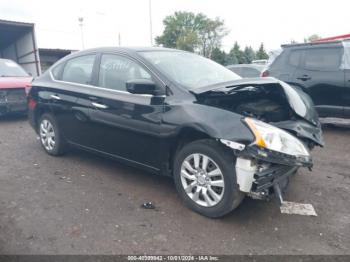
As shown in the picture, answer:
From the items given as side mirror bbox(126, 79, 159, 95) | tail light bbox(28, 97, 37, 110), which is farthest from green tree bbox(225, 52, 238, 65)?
side mirror bbox(126, 79, 159, 95)

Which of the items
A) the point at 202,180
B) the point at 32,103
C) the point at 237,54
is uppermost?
the point at 237,54

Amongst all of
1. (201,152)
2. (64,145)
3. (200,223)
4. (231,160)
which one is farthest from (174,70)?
(64,145)

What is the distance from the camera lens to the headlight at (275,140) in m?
2.72

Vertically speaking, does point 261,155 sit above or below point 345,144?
above

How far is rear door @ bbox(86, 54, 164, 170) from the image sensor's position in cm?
341

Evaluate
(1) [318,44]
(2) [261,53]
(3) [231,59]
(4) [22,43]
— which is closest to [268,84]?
(1) [318,44]

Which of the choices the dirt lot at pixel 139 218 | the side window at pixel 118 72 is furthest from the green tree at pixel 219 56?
A: the side window at pixel 118 72

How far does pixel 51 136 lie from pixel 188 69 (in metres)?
2.47

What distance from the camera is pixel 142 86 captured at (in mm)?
3252

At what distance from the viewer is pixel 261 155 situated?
2.68m

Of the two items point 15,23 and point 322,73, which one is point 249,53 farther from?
point 322,73

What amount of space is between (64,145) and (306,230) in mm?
3489

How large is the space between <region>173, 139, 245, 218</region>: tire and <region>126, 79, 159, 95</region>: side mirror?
Result: 27.5 inches

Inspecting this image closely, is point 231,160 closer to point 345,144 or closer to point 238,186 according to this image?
point 238,186
